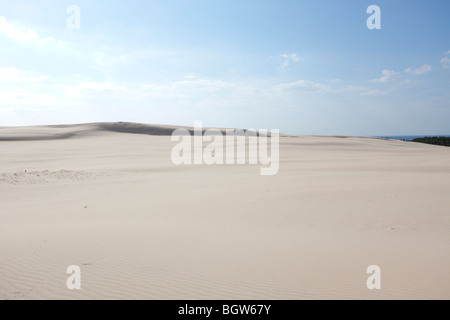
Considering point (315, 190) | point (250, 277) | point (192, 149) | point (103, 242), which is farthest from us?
point (192, 149)

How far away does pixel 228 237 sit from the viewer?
5238mm

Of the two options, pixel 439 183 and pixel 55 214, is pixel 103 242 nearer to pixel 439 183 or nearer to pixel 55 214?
pixel 55 214

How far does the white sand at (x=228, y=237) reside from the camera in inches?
137

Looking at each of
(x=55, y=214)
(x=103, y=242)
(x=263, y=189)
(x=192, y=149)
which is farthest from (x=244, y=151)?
(x=103, y=242)

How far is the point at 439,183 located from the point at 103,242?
30.4ft

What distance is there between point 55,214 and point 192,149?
1514 cm

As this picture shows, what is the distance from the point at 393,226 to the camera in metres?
5.71

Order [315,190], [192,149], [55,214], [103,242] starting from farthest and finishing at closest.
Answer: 1. [192,149]
2. [315,190]
3. [55,214]
4. [103,242]

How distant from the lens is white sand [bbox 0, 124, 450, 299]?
348 cm

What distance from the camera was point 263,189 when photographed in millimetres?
9133
